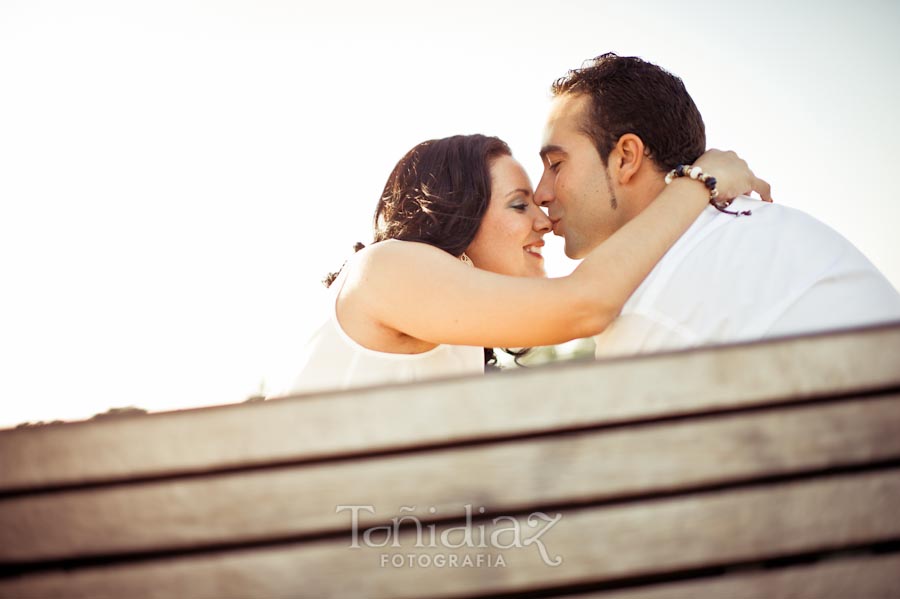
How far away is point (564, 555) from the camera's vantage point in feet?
5.04

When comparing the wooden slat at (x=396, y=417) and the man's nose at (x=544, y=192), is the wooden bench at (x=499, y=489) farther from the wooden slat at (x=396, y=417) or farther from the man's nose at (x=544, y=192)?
the man's nose at (x=544, y=192)

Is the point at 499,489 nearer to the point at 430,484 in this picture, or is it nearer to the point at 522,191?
the point at 430,484

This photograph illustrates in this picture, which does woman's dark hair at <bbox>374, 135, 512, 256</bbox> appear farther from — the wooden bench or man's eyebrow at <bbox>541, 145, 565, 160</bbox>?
the wooden bench

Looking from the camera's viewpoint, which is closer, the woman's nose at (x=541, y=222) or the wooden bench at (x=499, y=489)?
the wooden bench at (x=499, y=489)

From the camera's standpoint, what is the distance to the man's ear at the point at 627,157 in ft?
13.0

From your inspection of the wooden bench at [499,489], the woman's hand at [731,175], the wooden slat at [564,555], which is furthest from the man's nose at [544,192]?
the wooden slat at [564,555]

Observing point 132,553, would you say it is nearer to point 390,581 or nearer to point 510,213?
point 390,581

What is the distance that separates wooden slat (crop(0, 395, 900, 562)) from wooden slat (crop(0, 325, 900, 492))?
0.04 meters

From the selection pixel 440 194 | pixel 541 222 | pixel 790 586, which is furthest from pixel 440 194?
pixel 790 586

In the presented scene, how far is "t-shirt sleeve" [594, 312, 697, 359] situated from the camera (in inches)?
107

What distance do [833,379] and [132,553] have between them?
149 cm

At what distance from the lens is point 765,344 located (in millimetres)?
1590

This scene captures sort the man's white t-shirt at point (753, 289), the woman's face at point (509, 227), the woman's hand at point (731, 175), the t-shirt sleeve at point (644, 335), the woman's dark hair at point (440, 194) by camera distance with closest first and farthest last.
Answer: the man's white t-shirt at point (753, 289), the t-shirt sleeve at point (644, 335), the woman's hand at point (731, 175), the woman's dark hair at point (440, 194), the woman's face at point (509, 227)

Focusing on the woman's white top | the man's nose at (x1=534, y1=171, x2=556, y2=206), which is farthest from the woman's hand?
the woman's white top
